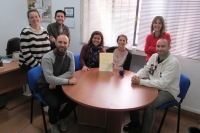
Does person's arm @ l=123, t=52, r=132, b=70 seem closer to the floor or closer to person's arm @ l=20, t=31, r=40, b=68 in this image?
the floor

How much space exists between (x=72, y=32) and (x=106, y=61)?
1.68m

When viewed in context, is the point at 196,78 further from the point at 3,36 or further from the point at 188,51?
the point at 3,36

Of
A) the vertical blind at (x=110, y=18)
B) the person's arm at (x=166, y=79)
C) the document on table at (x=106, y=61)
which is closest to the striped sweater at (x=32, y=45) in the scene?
the document on table at (x=106, y=61)

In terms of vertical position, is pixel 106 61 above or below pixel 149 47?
below

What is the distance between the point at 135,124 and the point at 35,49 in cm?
172

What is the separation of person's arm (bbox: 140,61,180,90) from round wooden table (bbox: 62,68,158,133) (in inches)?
2.7

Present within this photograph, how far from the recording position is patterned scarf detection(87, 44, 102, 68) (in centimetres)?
239

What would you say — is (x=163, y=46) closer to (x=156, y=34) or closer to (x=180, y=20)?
(x=156, y=34)

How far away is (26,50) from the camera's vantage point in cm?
210

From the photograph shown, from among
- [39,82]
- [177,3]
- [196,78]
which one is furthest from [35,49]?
[196,78]

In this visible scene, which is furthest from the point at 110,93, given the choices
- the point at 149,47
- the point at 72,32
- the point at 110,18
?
the point at 72,32

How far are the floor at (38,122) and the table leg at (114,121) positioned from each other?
0.21m

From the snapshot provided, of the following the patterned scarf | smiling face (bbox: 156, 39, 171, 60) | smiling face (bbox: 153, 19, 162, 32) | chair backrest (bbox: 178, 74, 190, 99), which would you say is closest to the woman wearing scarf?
the patterned scarf

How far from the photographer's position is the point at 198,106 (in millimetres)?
2426
